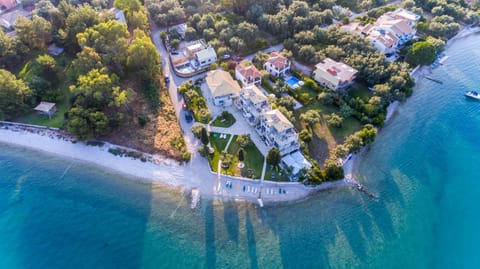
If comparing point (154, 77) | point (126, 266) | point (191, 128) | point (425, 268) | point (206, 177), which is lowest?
point (425, 268)

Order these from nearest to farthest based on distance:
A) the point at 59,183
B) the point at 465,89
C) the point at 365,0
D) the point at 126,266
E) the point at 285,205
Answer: the point at 126,266 → the point at 285,205 → the point at 59,183 → the point at 465,89 → the point at 365,0

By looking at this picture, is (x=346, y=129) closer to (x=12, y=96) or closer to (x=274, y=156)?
(x=274, y=156)

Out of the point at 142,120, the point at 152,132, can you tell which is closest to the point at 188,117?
the point at 152,132

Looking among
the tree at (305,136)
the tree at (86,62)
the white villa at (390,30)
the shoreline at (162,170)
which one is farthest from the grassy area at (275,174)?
the white villa at (390,30)

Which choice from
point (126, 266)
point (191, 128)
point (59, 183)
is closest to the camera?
point (126, 266)

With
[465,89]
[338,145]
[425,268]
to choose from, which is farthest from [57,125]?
[465,89]

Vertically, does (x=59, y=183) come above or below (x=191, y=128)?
below

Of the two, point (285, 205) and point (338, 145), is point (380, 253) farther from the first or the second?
point (338, 145)

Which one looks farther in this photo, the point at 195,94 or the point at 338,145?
the point at 195,94
